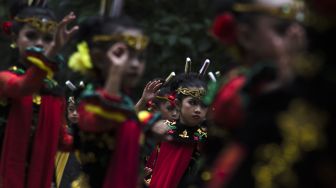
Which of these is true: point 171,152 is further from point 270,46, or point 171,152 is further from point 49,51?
point 270,46

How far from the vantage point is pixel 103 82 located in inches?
231

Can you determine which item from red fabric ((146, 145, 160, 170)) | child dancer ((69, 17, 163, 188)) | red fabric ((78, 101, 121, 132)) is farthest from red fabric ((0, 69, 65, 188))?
red fabric ((146, 145, 160, 170))

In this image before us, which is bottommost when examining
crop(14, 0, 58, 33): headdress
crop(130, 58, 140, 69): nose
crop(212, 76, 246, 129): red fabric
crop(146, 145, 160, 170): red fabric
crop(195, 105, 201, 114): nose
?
crop(146, 145, 160, 170): red fabric

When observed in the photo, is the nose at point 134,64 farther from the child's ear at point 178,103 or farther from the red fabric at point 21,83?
the child's ear at point 178,103

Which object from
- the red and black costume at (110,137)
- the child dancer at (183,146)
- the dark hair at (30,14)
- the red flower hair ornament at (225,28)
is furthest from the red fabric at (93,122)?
the child dancer at (183,146)

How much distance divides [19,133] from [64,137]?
30 centimetres

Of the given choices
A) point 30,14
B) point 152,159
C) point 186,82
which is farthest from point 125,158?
point 152,159

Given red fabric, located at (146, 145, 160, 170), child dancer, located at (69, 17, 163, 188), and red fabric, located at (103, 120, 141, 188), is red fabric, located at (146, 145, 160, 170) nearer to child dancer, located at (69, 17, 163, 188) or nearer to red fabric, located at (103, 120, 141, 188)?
child dancer, located at (69, 17, 163, 188)

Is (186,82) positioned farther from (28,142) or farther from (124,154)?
(124,154)

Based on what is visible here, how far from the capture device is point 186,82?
9.22 m

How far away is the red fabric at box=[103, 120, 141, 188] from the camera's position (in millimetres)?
5754

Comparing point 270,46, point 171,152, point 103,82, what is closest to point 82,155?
point 103,82

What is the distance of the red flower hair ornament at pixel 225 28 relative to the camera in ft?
16.5

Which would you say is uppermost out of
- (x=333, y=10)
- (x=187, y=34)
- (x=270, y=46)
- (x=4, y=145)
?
(x=333, y=10)
